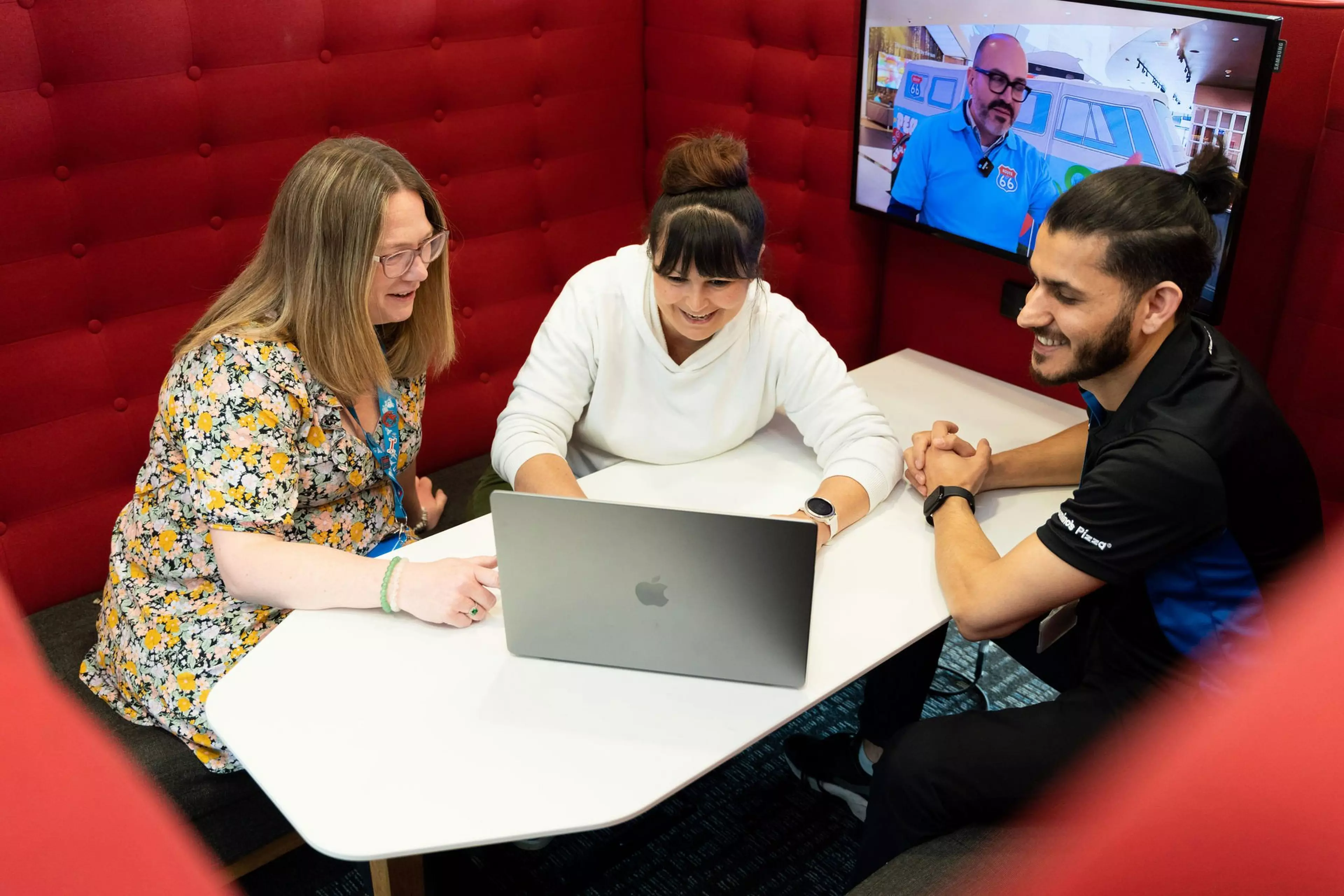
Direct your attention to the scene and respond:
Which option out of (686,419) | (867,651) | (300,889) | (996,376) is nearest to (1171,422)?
(867,651)

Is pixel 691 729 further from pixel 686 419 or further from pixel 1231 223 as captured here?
pixel 1231 223

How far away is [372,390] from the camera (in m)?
1.79

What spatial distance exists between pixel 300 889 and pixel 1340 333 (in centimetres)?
196

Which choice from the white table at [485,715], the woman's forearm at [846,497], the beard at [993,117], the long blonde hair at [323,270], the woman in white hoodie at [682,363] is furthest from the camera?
the beard at [993,117]

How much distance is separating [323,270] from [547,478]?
0.46 m

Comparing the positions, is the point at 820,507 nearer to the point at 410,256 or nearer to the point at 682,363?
the point at 682,363

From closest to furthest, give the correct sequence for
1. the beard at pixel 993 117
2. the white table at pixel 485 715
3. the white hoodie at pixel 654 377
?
1. the white table at pixel 485 715
2. the white hoodie at pixel 654 377
3. the beard at pixel 993 117

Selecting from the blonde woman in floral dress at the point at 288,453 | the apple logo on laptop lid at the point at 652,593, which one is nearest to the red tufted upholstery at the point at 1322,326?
the apple logo on laptop lid at the point at 652,593

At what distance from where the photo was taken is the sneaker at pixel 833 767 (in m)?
2.07

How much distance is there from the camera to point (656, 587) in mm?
1354

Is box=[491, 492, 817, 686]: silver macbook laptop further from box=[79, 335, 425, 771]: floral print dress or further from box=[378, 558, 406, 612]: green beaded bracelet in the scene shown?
box=[79, 335, 425, 771]: floral print dress

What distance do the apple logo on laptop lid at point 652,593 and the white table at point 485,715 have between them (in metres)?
0.12

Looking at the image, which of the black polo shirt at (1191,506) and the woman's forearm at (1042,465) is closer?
the black polo shirt at (1191,506)

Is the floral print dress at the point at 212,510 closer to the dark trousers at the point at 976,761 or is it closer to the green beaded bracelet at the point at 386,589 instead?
the green beaded bracelet at the point at 386,589
